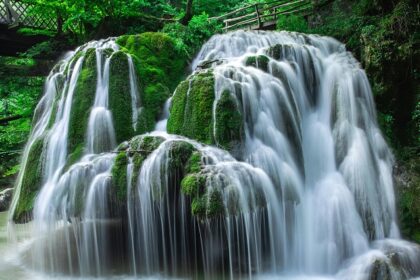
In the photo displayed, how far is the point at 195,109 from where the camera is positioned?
24.3 ft

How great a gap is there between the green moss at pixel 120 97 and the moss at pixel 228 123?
218 cm

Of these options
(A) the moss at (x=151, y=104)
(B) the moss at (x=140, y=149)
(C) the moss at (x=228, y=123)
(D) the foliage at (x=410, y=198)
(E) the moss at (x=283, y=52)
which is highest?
(E) the moss at (x=283, y=52)

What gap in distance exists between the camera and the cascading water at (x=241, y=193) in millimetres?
6113

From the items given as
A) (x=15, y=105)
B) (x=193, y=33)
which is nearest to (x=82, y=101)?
(x=193, y=33)

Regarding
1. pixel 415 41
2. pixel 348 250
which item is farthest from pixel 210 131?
pixel 415 41

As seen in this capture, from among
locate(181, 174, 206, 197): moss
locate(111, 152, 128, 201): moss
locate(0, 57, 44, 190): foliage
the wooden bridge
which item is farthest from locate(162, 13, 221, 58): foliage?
locate(181, 174, 206, 197): moss

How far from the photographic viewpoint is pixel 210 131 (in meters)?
7.11

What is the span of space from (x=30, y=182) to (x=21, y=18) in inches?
365

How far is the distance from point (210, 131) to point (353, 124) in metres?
3.30

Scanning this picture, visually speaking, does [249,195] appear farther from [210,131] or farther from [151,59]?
[151,59]

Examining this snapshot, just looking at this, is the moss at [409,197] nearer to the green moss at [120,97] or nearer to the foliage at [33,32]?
the green moss at [120,97]

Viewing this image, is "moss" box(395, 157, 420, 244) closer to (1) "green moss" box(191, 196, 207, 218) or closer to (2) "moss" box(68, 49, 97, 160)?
(1) "green moss" box(191, 196, 207, 218)

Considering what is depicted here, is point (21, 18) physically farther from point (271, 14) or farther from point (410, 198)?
point (410, 198)

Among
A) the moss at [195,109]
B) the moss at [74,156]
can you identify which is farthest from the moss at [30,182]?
the moss at [195,109]
